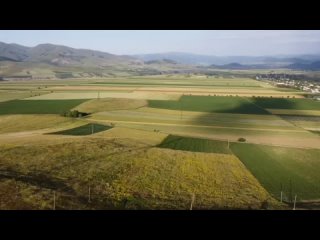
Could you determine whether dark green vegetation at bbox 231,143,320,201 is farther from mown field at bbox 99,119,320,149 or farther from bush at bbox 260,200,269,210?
mown field at bbox 99,119,320,149

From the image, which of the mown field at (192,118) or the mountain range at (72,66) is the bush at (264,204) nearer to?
the mown field at (192,118)

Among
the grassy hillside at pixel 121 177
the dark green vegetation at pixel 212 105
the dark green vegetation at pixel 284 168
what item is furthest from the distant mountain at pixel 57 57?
the dark green vegetation at pixel 284 168

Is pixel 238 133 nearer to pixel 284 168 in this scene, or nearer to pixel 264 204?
pixel 284 168

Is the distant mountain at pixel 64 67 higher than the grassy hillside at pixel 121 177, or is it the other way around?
the distant mountain at pixel 64 67

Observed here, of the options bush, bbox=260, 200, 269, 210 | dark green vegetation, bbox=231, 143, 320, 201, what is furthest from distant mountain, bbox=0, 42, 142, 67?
bush, bbox=260, 200, 269, 210
